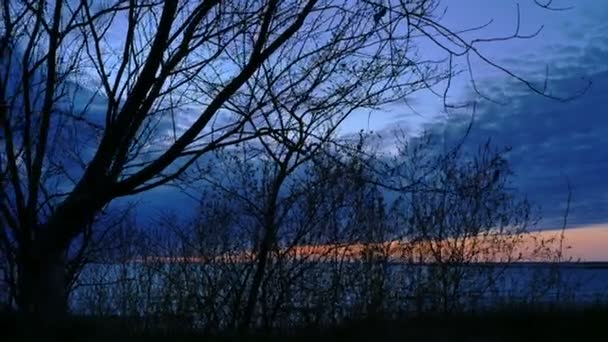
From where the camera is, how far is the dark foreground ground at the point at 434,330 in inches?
246

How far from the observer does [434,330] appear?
20.8 ft

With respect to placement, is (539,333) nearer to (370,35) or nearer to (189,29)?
(370,35)

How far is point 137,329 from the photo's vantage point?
735cm

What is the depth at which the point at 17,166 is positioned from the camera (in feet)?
27.0

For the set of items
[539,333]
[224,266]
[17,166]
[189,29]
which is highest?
[189,29]

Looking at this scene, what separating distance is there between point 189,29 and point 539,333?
394 cm

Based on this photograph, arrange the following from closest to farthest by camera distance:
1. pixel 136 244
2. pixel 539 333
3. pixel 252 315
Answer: pixel 539 333 < pixel 252 315 < pixel 136 244

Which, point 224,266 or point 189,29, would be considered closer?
point 189,29

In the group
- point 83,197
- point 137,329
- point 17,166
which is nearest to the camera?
point 83,197

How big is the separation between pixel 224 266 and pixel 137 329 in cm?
327

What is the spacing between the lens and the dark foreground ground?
20.5 feet

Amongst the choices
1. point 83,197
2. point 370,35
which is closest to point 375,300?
point 370,35

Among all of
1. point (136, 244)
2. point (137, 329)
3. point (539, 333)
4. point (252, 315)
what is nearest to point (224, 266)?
point (252, 315)

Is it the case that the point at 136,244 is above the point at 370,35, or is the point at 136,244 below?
below
